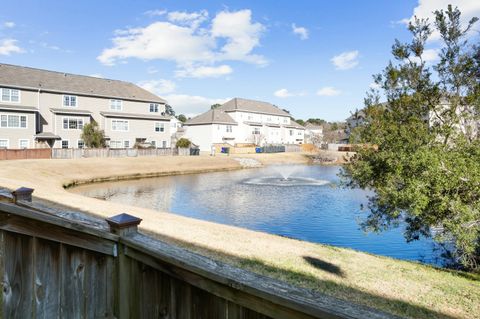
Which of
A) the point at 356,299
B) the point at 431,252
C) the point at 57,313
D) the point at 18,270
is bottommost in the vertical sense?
the point at 431,252

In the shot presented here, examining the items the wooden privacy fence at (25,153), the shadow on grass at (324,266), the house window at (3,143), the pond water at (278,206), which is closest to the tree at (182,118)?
the house window at (3,143)

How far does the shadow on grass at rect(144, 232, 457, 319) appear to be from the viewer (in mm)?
6336

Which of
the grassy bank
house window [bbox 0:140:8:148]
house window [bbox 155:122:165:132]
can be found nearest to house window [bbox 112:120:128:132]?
→ house window [bbox 155:122:165:132]

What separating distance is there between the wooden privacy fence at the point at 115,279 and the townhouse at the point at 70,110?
137ft

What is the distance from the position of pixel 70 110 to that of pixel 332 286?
43.1m

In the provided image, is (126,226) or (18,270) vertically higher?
(126,226)

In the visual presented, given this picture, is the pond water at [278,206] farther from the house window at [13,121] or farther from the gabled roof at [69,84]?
the gabled roof at [69,84]

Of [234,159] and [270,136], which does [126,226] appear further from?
[270,136]

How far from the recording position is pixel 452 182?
8.54 m

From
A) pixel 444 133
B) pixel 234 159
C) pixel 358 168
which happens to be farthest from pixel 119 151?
pixel 444 133

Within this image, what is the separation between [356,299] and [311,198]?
19291 mm

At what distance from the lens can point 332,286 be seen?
7262 mm

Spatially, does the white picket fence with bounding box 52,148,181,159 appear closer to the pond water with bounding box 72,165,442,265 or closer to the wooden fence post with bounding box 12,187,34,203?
the pond water with bounding box 72,165,442,265

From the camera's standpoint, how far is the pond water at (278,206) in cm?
1524
